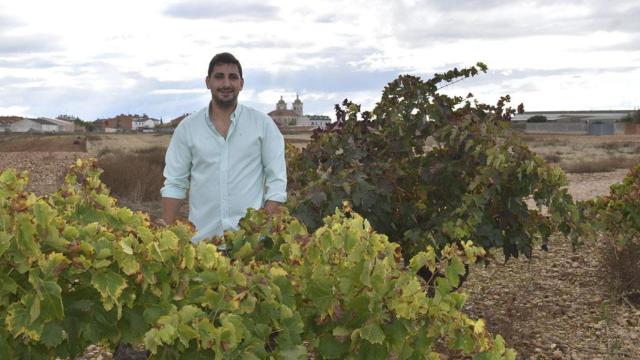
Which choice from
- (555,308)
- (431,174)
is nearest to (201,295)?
(431,174)

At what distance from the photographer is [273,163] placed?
396 centimetres

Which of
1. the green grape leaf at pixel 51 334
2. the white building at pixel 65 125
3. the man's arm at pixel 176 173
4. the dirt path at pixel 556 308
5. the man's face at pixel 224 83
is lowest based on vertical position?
the dirt path at pixel 556 308

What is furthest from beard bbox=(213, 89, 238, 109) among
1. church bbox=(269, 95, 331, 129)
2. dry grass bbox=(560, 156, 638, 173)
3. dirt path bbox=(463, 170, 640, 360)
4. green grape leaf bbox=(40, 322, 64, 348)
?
church bbox=(269, 95, 331, 129)

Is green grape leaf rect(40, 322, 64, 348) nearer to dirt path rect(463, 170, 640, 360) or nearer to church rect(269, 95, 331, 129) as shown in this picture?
dirt path rect(463, 170, 640, 360)

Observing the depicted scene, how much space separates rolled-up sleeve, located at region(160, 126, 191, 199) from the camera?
4.00 m

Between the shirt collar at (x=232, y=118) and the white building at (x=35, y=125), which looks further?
the white building at (x=35, y=125)

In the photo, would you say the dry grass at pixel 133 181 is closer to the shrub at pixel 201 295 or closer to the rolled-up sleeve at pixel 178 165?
the rolled-up sleeve at pixel 178 165

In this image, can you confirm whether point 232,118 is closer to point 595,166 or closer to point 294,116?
point 595,166

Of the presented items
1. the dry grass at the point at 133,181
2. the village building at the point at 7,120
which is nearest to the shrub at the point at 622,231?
the dry grass at the point at 133,181

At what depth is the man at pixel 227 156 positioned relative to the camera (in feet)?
12.8

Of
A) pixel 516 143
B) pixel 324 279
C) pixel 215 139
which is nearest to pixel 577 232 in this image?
pixel 516 143

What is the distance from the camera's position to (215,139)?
3932 millimetres

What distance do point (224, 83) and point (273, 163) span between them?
0.49m

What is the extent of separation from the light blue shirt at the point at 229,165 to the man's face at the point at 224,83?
9cm
